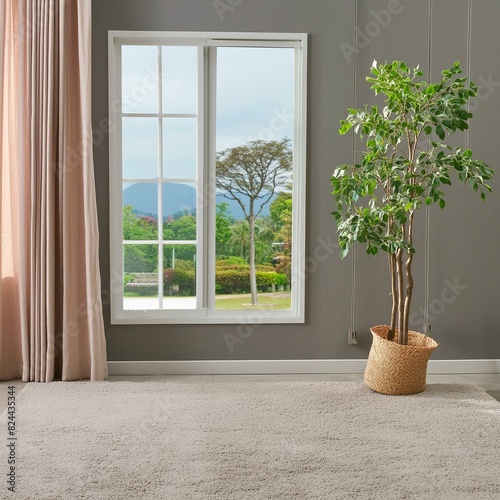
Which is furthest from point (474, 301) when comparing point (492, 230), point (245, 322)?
point (245, 322)

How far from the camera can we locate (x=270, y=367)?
162 inches

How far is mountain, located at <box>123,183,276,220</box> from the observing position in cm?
411

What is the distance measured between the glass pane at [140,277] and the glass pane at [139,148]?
1.52 feet

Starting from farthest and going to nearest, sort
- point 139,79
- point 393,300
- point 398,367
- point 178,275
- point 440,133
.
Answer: point 178,275 → point 139,79 → point 393,300 → point 398,367 → point 440,133

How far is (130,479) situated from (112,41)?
2.54 meters

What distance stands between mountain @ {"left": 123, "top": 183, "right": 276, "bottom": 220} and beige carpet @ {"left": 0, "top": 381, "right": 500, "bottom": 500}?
106 centimetres

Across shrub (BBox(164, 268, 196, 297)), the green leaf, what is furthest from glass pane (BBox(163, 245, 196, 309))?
the green leaf

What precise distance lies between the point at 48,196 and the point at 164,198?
0.70 meters

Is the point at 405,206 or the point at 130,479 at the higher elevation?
the point at 405,206

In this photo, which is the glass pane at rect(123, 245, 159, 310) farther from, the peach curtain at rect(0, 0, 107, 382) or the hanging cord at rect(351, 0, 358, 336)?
the hanging cord at rect(351, 0, 358, 336)

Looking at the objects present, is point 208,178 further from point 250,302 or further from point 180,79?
point 250,302

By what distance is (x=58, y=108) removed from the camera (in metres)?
3.82

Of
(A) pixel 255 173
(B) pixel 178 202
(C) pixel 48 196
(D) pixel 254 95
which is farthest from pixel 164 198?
(D) pixel 254 95

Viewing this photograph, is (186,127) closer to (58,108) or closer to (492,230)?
(58,108)
